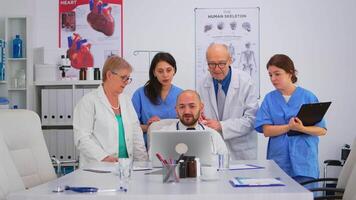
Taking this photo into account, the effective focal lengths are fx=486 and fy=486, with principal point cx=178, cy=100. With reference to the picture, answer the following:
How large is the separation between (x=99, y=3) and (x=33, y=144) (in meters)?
3.04

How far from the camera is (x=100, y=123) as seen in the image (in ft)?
10.4

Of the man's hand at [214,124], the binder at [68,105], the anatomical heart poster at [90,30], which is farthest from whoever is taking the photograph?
the anatomical heart poster at [90,30]

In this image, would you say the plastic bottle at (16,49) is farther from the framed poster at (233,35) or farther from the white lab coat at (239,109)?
the white lab coat at (239,109)

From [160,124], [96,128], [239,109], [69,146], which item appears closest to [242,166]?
[160,124]

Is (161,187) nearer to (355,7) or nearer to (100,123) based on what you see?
(100,123)

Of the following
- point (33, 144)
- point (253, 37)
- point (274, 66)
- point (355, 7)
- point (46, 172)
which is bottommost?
point (46, 172)

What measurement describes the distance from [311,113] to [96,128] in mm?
1370

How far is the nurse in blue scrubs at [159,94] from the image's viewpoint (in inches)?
139

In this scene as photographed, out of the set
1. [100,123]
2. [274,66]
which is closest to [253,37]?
[274,66]

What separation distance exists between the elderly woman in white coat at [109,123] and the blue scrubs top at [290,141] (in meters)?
0.86

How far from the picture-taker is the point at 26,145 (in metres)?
2.62

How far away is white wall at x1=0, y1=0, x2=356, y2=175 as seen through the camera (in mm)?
5168

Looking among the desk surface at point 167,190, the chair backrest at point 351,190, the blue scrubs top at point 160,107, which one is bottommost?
the chair backrest at point 351,190

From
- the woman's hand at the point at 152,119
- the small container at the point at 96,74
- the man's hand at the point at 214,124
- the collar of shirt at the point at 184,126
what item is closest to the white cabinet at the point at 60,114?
the small container at the point at 96,74
